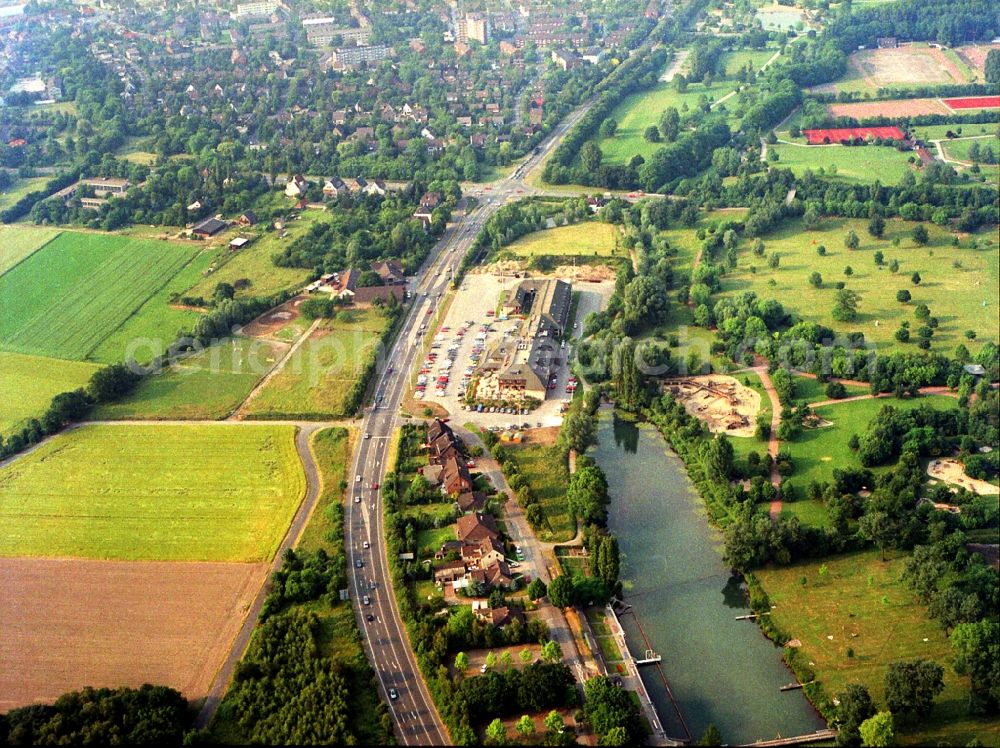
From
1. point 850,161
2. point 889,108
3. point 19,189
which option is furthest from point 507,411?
point 889,108

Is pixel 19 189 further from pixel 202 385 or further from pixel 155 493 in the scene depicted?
pixel 155 493

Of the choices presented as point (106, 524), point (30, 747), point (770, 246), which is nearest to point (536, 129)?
point (770, 246)

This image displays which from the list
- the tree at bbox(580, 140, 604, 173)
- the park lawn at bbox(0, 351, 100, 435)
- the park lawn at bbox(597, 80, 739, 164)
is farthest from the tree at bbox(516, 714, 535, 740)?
the park lawn at bbox(597, 80, 739, 164)

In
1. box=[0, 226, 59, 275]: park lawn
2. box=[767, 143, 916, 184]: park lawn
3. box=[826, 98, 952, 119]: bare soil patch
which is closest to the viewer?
box=[0, 226, 59, 275]: park lawn

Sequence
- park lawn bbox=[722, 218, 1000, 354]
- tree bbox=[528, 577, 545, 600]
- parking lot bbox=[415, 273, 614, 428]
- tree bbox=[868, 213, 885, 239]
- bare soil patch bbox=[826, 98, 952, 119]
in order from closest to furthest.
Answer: tree bbox=[528, 577, 545, 600]
parking lot bbox=[415, 273, 614, 428]
park lawn bbox=[722, 218, 1000, 354]
tree bbox=[868, 213, 885, 239]
bare soil patch bbox=[826, 98, 952, 119]

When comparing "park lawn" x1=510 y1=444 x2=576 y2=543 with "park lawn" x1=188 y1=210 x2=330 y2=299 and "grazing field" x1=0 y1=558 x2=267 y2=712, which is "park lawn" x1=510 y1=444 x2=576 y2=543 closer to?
"grazing field" x1=0 y1=558 x2=267 y2=712

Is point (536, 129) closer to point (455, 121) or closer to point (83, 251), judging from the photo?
point (455, 121)
